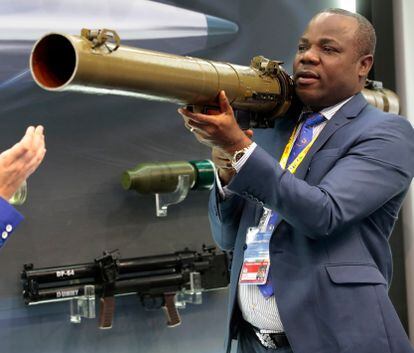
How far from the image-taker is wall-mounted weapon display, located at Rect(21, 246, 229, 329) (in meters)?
3.57

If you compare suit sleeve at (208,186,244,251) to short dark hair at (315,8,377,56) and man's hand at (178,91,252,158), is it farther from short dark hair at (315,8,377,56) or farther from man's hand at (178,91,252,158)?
short dark hair at (315,8,377,56)

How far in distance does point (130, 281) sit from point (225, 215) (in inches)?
62.1

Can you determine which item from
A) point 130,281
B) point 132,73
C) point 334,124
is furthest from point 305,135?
point 130,281

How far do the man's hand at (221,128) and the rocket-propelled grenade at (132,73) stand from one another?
41mm

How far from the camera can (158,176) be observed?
12.6 feet

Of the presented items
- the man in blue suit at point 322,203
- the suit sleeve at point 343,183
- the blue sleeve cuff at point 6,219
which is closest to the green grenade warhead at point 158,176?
the man in blue suit at point 322,203

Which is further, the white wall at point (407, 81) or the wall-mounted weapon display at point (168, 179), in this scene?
the white wall at point (407, 81)

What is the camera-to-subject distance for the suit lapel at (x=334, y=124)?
7.00ft

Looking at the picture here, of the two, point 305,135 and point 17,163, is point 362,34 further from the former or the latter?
point 17,163

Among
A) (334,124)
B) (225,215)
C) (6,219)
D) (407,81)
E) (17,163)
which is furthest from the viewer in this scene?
(407,81)

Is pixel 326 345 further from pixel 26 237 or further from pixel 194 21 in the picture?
pixel 194 21

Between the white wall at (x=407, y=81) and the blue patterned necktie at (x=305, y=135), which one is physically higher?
the blue patterned necktie at (x=305, y=135)

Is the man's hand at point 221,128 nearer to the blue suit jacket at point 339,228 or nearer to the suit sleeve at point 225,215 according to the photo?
the blue suit jacket at point 339,228

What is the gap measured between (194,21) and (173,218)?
1.26m
